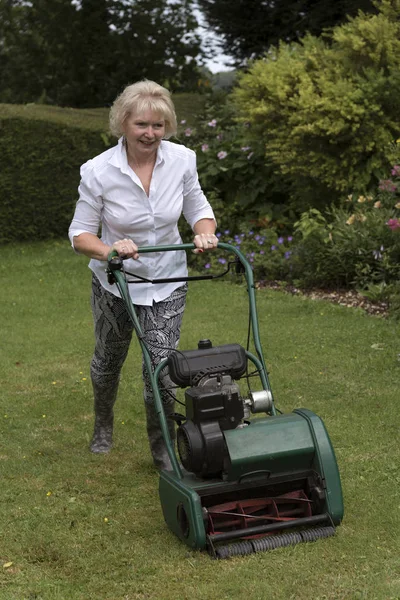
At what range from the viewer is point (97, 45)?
1838 cm

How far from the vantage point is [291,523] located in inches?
145

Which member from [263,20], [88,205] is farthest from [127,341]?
[263,20]

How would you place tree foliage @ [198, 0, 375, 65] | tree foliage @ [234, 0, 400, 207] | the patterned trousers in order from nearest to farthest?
the patterned trousers → tree foliage @ [234, 0, 400, 207] → tree foliage @ [198, 0, 375, 65]

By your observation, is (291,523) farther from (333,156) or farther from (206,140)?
(206,140)

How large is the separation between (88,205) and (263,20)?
12.0 meters

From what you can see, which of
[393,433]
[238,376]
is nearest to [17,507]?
[238,376]

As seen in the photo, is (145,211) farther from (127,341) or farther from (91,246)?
(127,341)

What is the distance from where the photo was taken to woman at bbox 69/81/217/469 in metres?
4.23

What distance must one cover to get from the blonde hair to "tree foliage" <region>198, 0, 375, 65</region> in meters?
10.6

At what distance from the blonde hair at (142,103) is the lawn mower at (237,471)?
1056 mm

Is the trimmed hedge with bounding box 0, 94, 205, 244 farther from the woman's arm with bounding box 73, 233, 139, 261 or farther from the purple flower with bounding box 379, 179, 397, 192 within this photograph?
the woman's arm with bounding box 73, 233, 139, 261

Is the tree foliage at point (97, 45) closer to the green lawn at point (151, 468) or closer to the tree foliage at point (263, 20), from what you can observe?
the tree foliage at point (263, 20)

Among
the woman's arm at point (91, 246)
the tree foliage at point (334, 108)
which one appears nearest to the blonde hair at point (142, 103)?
→ the woman's arm at point (91, 246)

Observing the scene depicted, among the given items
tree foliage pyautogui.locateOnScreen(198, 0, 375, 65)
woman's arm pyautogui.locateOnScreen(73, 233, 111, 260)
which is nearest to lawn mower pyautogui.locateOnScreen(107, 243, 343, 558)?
woman's arm pyautogui.locateOnScreen(73, 233, 111, 260)
